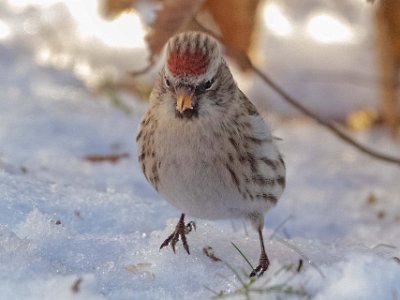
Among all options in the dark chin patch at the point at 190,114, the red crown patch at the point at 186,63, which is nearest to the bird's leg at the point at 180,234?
the dark chin patch at the point at 190,114

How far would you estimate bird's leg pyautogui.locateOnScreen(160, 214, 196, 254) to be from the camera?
2.74 metres

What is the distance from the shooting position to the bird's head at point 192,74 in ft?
8.40

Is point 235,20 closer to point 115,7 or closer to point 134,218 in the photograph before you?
point 115,7

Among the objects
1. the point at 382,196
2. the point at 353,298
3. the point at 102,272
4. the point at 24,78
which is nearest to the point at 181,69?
the point at 102,272

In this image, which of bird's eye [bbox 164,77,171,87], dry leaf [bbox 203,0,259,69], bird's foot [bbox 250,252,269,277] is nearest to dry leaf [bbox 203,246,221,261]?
bird's foot [bbox 250,252,269,277]

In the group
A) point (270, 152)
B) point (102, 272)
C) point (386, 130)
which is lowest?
point (386, 130)

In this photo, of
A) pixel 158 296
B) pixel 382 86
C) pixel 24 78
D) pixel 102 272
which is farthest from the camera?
pixel 24 78

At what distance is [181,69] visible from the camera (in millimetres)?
2562

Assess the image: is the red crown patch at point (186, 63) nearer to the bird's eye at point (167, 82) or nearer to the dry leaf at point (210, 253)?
the bird's eye at point (167, 82)

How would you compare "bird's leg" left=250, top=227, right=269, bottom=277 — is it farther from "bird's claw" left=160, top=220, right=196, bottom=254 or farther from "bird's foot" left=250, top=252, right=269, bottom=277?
"bird's claw" left=160, top=220, right=196, bottom=254

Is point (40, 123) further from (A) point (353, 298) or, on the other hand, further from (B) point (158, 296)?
(A) point (353, 298)

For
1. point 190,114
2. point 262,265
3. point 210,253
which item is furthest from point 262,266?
point 190,114

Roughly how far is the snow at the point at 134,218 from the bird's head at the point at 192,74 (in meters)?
0.48

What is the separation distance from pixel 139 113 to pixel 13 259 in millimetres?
2706
